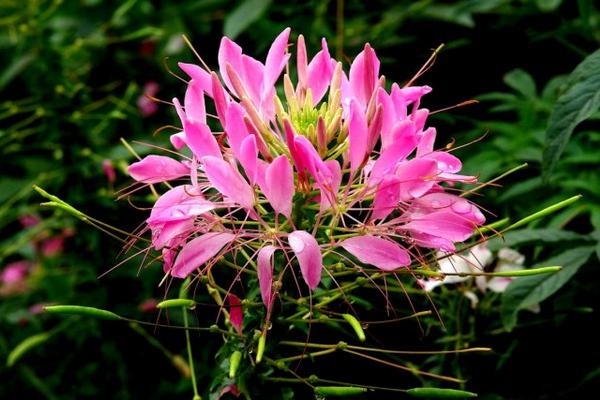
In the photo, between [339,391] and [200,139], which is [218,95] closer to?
[200,139]

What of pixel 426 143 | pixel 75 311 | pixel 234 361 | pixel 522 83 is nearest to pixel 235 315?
pixel 234 361

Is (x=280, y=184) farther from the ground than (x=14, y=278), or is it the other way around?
(x=280, y=184)

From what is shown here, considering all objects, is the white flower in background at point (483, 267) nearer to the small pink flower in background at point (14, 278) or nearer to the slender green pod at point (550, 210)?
the slender green pod at point (550, 210)

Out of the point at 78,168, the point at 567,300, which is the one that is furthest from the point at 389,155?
the point at 78,168

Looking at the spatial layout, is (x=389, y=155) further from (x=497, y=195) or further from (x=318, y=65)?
(x=497, y=195)

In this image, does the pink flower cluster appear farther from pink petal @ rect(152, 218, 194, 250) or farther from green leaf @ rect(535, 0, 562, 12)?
green leaf @ rect(535, 0, 562, 12)

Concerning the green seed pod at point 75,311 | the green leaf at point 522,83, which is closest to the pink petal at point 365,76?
the green seed pod at point 75,311

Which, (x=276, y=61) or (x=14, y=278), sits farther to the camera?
(x=14, y=278)
